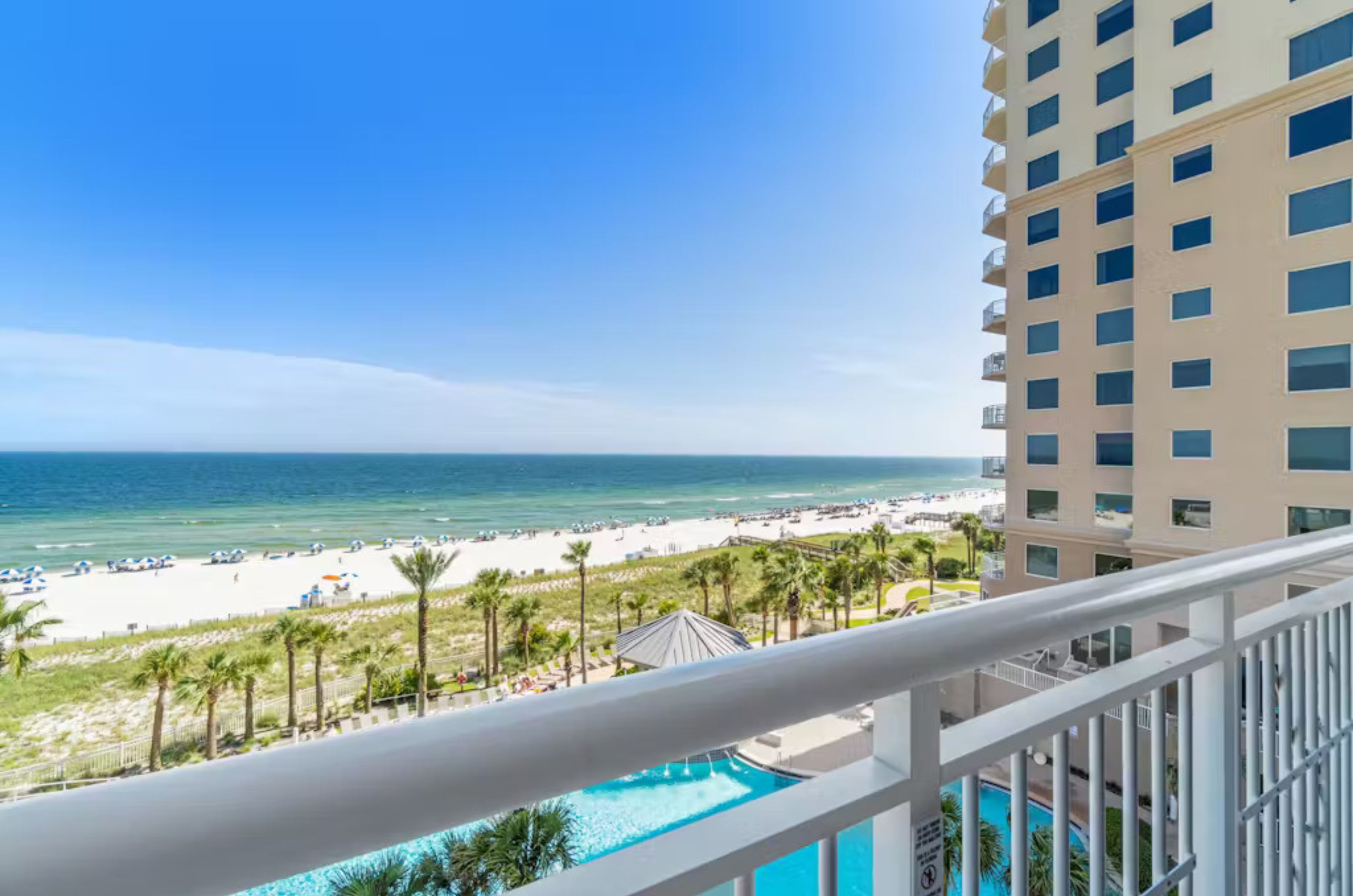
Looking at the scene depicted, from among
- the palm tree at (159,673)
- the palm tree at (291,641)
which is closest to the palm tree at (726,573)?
the palm tree at (291,641)

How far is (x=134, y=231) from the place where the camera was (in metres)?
21.2

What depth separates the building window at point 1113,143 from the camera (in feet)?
24.2

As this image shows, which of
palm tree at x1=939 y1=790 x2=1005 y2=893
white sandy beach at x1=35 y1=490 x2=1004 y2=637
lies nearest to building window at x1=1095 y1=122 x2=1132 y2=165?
palm tree at x1=939 y1=790 x2=1005 y2=893

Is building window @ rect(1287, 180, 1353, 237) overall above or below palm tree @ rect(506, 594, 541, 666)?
above

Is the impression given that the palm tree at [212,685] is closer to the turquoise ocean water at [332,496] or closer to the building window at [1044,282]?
the building window at [1044,282]

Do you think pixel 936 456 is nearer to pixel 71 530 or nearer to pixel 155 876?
pixel 71 530

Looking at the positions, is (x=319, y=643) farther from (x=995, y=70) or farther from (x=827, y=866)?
(x=995, y=70)

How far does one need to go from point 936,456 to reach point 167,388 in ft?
272

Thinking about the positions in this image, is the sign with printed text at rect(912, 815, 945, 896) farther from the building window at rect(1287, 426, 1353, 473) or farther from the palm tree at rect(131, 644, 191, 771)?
the palm tree at rect(131, 644, 191, 771)

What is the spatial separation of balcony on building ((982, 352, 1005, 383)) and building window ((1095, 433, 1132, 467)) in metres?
1.89

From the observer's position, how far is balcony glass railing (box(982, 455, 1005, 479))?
30.2 feet

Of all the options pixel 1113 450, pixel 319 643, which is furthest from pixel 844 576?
pixel 319 643

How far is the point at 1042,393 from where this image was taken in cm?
816

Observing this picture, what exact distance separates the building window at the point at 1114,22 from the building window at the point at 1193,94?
1.25 meters
